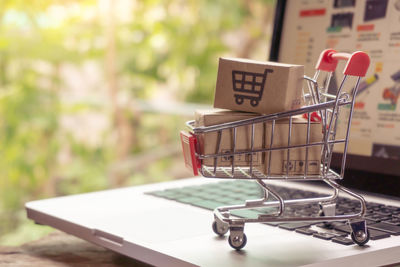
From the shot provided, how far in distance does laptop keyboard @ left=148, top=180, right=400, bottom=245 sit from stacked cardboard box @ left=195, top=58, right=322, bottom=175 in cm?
11

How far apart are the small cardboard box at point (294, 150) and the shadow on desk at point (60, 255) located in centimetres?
28

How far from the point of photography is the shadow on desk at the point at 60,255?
34.2 inches

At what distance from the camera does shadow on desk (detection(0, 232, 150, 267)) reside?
0.87 meters

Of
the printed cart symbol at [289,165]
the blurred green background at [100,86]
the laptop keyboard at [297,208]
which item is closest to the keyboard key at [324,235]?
the laptop keyboard at [297,208]

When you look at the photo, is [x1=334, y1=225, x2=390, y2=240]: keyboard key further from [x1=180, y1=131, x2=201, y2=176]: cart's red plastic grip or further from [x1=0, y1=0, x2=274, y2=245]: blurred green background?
[x1=0, y1=0, x2=274, y2=245]: blurred green background

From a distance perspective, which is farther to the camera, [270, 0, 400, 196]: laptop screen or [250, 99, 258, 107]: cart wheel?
[270, 0, 400, 196]: laptop screen

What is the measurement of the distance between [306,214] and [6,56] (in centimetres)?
290

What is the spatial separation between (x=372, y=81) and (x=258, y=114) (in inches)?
19.2

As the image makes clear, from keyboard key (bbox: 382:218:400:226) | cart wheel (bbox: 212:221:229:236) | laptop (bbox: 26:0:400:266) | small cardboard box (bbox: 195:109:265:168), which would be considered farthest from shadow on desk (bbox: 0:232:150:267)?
keyboard key (bbox: 382:218:400:226)

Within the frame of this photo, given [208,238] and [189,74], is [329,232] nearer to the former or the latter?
[208,238]

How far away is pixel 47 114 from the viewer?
335 centimetres

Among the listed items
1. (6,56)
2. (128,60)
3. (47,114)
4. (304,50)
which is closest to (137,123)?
(128,60)

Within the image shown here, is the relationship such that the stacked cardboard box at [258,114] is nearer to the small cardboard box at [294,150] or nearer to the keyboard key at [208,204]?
the small cardboard box at [294,150]

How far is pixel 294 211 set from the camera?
0.91 m
